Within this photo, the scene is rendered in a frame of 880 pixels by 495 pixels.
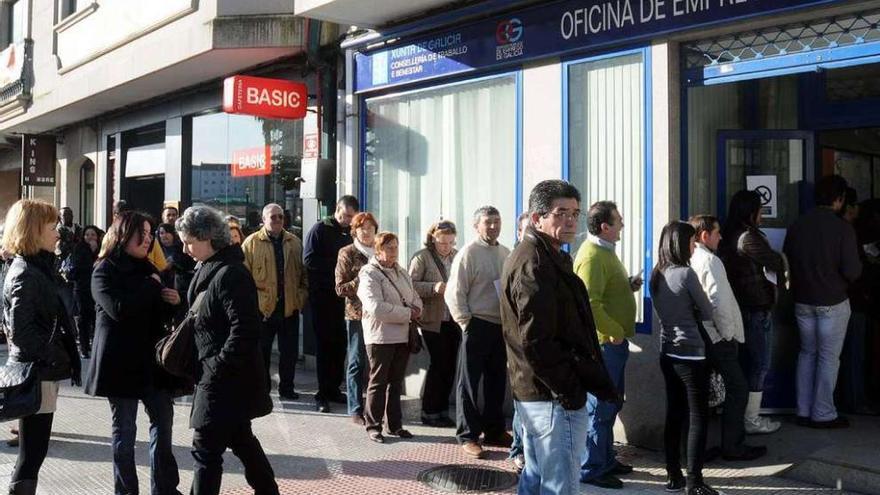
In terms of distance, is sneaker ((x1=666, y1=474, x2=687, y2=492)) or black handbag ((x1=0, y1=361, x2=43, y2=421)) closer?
→ black handbag ((x1=0, y1=361, x2=43, y2=421))

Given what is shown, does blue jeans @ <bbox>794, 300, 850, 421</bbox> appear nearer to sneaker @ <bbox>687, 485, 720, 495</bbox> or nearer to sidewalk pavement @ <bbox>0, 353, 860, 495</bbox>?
sidewalk pavement @ <bbox>0, 353, 860, 495</bbox>

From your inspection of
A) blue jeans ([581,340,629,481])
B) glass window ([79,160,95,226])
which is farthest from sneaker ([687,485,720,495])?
glass window ([79,160,95,226])

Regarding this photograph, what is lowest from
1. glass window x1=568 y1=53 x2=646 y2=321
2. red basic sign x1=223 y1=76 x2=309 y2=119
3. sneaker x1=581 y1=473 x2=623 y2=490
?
sneaker x1=581 y1=473 x2=623 y2=490

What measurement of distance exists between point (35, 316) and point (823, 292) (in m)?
5.47

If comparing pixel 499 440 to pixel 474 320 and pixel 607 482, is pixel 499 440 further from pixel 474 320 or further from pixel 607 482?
pixel 607 482

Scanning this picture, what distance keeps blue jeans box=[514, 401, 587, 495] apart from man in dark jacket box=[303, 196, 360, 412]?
455 cm

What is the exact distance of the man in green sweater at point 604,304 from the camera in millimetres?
5629

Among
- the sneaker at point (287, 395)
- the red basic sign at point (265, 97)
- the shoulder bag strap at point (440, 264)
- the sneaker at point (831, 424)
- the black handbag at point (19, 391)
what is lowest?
the sneaker at point (287, 395)

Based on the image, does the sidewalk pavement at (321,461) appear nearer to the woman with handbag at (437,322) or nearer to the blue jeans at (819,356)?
the woman with handbag at (437,322)

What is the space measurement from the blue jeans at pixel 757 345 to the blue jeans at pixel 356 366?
316 cm

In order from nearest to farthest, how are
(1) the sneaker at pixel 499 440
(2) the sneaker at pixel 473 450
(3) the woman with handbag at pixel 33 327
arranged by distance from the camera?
(3) the woman with handbag at pixel 33 327 < (2) the sneaker at pixel 473 450 < (1) the sneaker at pixel 499 440

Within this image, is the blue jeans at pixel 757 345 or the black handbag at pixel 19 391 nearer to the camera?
the black handbag at pixel 19 391

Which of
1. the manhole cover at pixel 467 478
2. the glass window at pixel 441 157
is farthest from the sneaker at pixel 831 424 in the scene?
the glass window at pixel 441 157

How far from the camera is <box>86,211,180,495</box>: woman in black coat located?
486 cm
